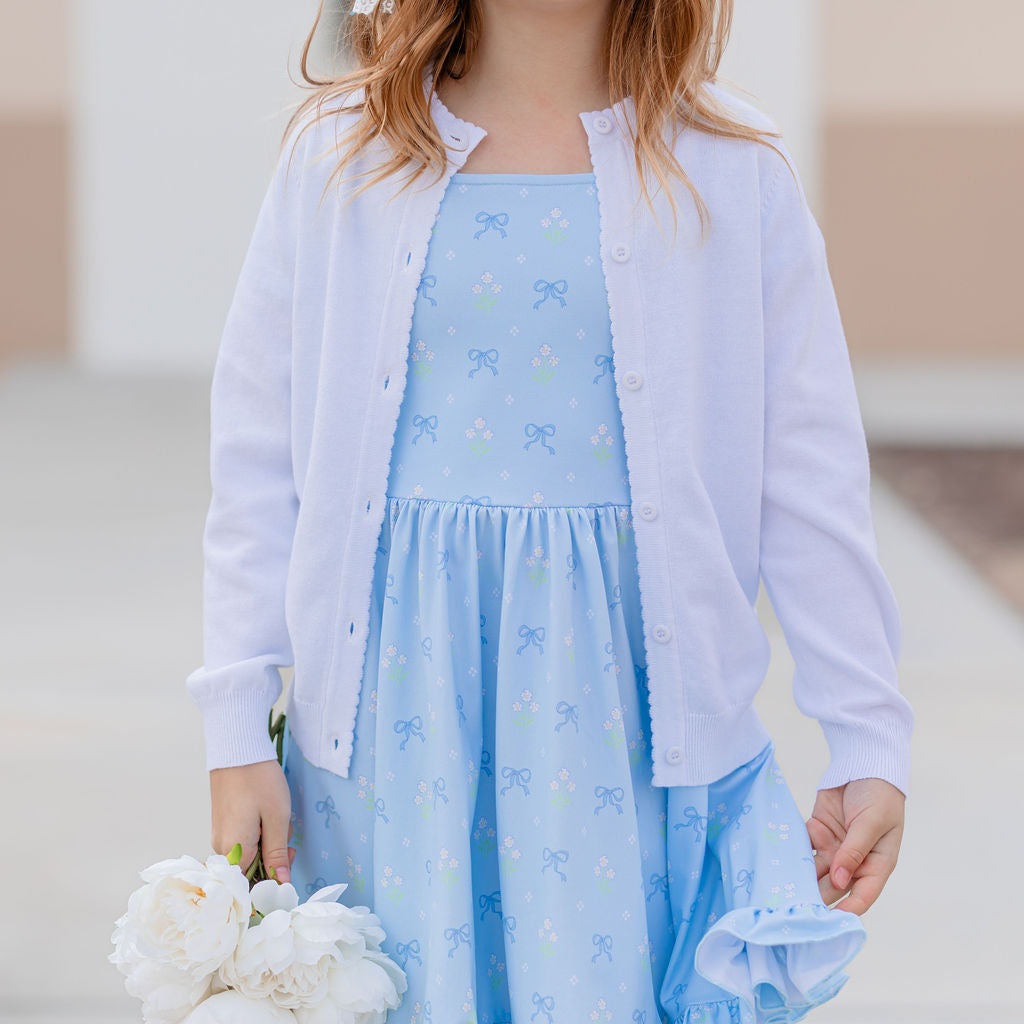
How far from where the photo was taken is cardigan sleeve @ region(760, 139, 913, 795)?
4.49 ft

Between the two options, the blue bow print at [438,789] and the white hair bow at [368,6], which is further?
the white hair bow at [368,6]

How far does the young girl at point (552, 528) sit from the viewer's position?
1312 mm

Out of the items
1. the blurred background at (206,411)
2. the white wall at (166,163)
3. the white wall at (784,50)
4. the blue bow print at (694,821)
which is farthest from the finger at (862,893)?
the white wall at (166,163)

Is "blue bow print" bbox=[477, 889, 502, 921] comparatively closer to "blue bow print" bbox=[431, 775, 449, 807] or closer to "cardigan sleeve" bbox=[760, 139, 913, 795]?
"blue bow print" bbox=[431, 775, 449, 807]

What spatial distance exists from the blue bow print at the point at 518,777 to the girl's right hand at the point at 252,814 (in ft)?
0.78

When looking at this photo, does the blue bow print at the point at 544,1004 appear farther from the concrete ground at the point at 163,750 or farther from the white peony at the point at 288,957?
the concrete ground at the point at 163,750

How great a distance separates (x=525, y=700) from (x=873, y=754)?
0.33 m

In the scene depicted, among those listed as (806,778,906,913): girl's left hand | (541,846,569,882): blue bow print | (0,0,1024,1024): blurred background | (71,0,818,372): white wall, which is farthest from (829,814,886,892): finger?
(71,0,818,372): white wall

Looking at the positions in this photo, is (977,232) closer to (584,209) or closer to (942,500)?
(942,500)

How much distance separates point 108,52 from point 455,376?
381 inches

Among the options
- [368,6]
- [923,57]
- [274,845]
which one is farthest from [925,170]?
[274,845]

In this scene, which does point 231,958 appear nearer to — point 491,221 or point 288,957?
point 288,957

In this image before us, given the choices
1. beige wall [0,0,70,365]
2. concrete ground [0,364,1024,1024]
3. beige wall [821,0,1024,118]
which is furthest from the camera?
beige wall [821,0,1024,118]

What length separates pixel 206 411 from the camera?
8.98 metres
